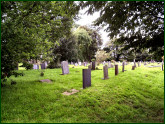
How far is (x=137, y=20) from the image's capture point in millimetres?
4645

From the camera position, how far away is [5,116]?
11.3ft

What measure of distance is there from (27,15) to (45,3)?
1694 millimetres

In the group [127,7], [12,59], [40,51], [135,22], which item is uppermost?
[127,7]

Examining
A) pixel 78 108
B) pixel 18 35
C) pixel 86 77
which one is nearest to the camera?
pixel 78 108

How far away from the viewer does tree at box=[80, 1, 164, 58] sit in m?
4.09

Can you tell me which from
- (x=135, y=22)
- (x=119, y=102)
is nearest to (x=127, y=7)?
(x=135, y=22)

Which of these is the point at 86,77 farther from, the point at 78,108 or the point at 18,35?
the point at 18,35

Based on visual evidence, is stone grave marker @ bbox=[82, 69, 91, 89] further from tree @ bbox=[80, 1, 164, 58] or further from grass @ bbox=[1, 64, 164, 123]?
tree @ bbox=[80, 1, 164, 58]

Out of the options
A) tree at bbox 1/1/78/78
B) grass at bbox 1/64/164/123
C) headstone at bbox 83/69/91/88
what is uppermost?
tree at bbox 1/1/78/78

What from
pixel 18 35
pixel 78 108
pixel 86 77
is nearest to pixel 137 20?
pixel 86 77

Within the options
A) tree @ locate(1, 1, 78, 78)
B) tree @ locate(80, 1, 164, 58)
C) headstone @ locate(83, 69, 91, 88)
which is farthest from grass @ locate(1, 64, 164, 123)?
tree @ locate(80, 1, 164, 58)

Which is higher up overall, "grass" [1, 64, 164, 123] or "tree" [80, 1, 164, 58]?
"tree" [80, 1, 164, 58]

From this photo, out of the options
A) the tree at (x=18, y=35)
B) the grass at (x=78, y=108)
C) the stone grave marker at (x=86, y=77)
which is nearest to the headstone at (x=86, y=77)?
the stone grave marker at (x=86, y=77)

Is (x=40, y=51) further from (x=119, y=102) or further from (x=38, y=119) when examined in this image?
(x=119, y=102)
